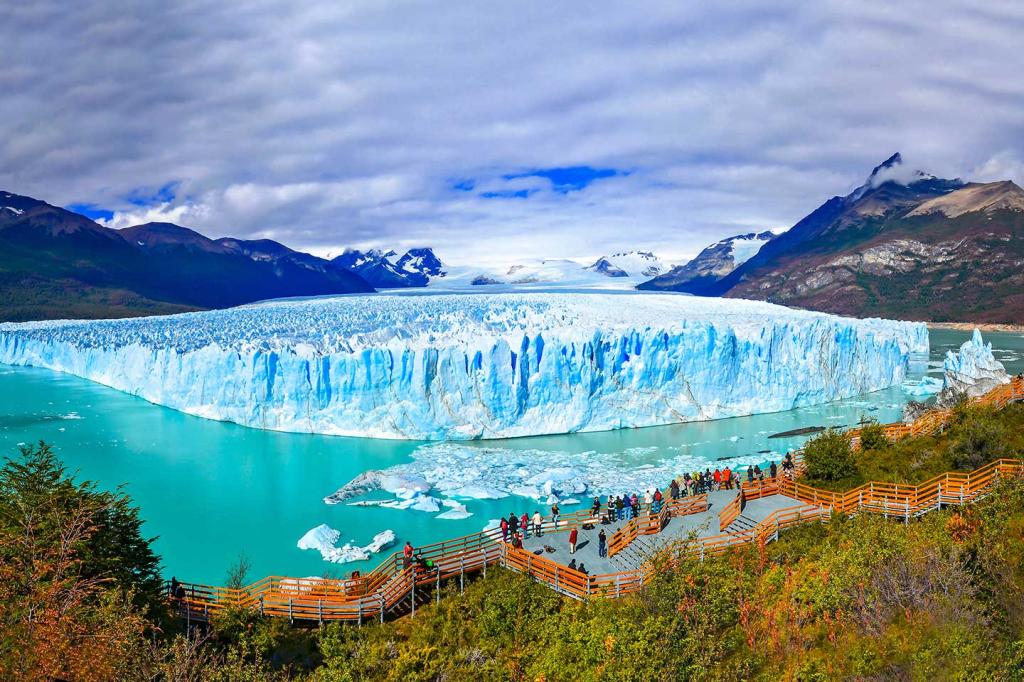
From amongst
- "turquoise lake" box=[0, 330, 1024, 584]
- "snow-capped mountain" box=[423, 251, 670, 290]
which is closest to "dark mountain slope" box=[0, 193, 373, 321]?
"snow-capped mountain" box=[423, 251, 670, 290]

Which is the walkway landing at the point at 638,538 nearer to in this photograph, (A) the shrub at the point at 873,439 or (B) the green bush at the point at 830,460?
(B) the green bush at the point at 830,460

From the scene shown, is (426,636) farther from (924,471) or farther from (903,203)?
→ (903,203)

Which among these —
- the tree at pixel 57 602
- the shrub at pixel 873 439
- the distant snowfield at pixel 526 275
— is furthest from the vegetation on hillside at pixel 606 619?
the distant snowfield at pixel 526 275

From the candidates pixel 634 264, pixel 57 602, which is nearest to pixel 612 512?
pixel 57 602

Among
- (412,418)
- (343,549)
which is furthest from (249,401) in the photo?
(343,549)

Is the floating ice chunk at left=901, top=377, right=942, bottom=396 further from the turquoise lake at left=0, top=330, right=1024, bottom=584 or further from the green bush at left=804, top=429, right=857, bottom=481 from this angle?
the green bush at left=804, top=429, right=857, bottom=481
